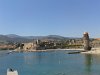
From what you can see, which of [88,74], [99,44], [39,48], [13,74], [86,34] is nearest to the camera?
[13,74]

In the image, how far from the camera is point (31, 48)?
7362 inches

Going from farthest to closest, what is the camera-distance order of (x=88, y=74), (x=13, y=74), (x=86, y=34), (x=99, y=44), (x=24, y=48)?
1. (x=24, y=48)
2. (x=99, y=44)
3. (x=86, y=34)
4. (x=88, y=74)
5. (x=13, y=74)

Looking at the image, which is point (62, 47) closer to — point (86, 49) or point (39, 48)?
point (39, 48)

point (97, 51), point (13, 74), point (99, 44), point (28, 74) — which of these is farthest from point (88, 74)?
point (99, 44)

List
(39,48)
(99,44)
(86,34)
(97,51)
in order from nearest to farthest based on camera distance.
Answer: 1. (97,51)
2. (86,34)
3. (99,44)
4. (39,48)

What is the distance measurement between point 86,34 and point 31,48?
203 feet

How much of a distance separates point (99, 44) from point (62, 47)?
3943cm

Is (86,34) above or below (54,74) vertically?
above

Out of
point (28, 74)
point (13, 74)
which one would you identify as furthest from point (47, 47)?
point (13, 74)

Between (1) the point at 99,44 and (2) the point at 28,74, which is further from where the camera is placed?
(1) the point at 99,44

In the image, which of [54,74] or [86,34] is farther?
[86,34]

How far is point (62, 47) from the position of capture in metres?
188

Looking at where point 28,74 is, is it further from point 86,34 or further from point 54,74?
point 86,34

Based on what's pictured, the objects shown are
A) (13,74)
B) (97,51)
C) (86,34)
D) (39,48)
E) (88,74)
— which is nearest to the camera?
(13,74)
